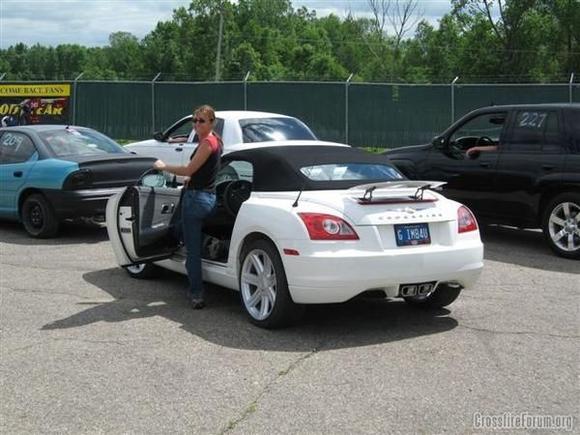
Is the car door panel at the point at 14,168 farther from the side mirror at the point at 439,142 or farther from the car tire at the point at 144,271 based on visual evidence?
the side mirror at the point at 439,142

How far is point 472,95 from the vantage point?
75.4ft

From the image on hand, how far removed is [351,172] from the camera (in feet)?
20.7

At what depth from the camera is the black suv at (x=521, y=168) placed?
29.2ft

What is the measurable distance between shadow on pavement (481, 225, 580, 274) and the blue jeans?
4002 mm

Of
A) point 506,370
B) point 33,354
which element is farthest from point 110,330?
point 506,370

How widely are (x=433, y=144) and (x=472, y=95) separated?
13.3 m

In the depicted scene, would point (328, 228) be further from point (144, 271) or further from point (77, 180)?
point (77, 180)

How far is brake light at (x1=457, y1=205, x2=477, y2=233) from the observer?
5902 millimetres

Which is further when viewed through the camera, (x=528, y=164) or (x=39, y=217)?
(x=39, y=217)

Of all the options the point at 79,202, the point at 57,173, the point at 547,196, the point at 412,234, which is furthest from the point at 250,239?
the point at 57,173

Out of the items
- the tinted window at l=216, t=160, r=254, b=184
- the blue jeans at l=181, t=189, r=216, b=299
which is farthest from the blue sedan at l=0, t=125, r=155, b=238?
the blue jeans at l=181, t=189, r=216, b=299

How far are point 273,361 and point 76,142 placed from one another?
6535mm

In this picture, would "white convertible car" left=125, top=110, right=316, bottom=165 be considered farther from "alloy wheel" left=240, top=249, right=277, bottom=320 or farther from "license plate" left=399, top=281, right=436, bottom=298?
"license plate" left=399, top=281, right=436, bottom=298

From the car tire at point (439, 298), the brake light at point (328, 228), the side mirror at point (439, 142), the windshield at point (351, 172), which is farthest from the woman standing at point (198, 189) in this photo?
the side mirror at point (439, 142)
